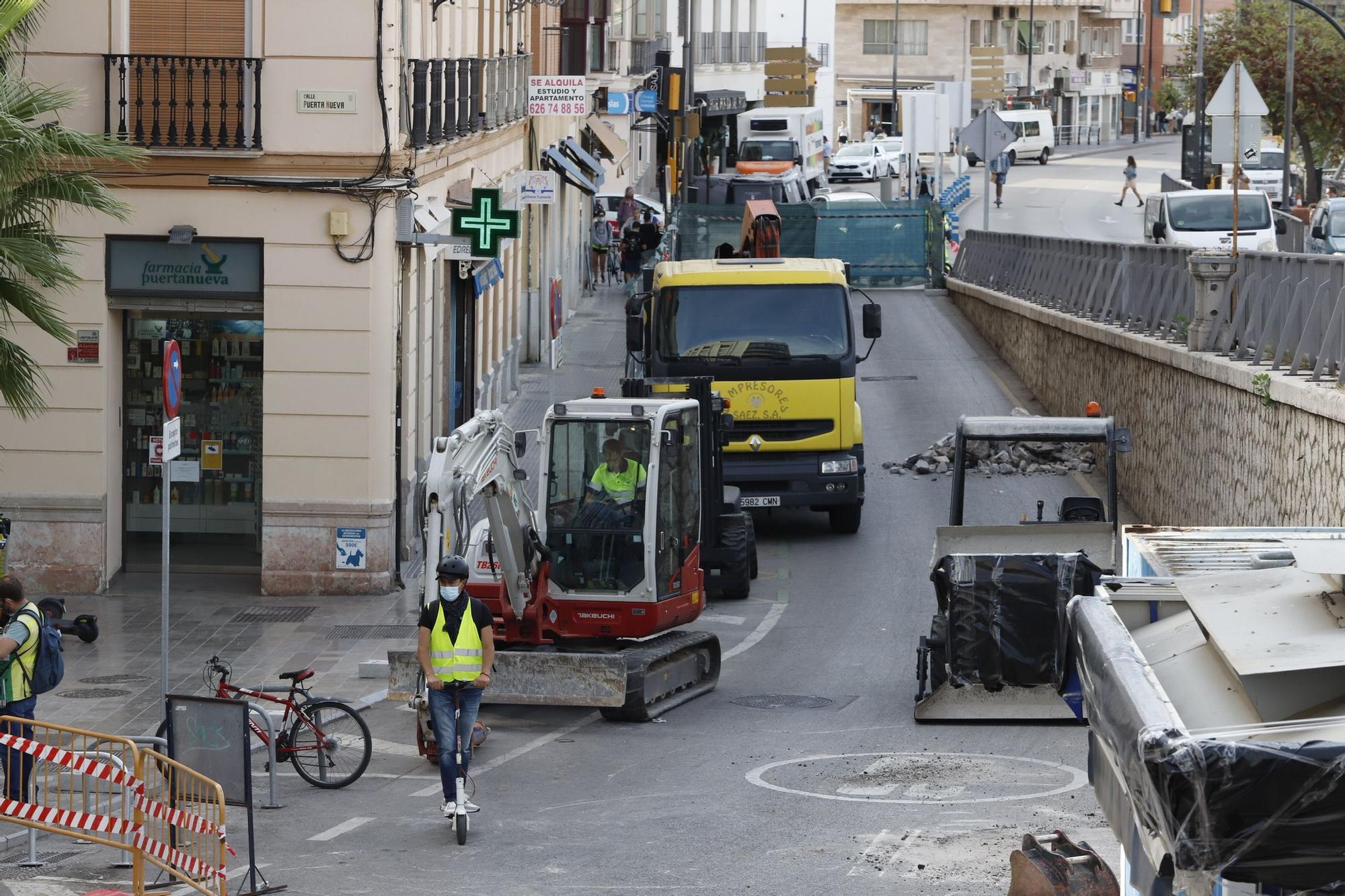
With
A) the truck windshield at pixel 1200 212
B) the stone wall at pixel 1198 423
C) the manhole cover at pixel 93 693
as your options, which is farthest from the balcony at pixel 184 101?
the truck windshield at pixel 1200 212

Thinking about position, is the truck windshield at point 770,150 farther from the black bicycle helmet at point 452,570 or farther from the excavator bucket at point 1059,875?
the excavator bucket at point 1059,875

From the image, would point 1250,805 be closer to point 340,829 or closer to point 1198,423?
point 340,829

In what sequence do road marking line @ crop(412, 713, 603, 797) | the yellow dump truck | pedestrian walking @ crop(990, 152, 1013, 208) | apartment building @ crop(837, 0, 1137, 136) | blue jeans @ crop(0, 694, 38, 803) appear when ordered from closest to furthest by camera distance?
blue jeans @ crop(0, 694, 38, 803), road marking line @ crop(412, 713, 603, 797), the yellow dump truck, pedestrian walking @ crop(990, 152, 1013, 208), apartment building @ crop(837, 0, 1137, 136)

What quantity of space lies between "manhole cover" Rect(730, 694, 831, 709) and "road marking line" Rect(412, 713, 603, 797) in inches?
47.7

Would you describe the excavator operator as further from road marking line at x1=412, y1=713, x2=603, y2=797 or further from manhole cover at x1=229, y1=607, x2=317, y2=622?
manhole cover at x1=229, y1=607, x2=317, y2=622

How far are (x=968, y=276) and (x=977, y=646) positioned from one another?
87.7 ft

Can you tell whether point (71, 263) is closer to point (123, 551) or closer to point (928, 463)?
point (123, 551)

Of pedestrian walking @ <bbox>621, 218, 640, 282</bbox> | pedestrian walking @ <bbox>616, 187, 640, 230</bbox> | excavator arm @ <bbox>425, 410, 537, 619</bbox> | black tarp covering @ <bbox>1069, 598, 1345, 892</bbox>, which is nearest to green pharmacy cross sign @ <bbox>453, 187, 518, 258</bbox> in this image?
excavator arm @ <bbox>425, 410, 537, 619</bbox>

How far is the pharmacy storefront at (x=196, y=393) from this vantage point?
19516mm

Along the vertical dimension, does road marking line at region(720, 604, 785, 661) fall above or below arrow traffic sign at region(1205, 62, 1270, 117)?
below

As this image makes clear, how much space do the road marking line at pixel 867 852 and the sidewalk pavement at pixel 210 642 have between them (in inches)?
209

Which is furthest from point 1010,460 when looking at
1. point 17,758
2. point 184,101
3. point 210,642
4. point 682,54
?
point 682,54

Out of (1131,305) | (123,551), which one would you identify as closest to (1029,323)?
(1131,305)

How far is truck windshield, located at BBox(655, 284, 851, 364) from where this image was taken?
2197 centimetres
